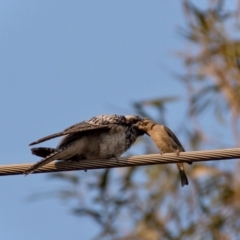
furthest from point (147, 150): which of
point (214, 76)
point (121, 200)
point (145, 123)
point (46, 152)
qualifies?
point (46, 152)

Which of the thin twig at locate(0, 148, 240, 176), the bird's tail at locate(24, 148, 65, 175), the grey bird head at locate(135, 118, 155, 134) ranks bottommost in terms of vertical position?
the thin twig at locate(0, 148, 240, 176)

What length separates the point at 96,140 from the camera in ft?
31.6

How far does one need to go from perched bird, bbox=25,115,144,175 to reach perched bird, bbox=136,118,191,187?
0.45ft

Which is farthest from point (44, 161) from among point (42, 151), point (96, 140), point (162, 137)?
point (162, 137)

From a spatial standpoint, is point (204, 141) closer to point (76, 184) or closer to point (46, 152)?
point (76, 184)

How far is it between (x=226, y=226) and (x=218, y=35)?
2724mm

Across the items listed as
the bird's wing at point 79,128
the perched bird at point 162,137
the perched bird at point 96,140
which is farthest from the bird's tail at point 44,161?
the perched bird at point 162,137

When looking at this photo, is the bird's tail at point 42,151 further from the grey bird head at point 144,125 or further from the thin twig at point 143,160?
the grey bird head at point 144,125

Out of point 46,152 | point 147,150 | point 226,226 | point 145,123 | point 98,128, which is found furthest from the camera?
point 226,226

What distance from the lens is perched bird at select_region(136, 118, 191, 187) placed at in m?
Answer: 10.1

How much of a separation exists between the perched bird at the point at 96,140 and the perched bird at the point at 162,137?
14 cm

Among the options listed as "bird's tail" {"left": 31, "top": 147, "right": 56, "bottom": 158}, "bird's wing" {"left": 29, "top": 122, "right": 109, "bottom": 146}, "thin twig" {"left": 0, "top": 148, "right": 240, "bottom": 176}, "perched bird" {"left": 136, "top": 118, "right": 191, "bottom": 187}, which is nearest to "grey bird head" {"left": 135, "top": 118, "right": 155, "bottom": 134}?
"perched bird" {"left": 136, "top": 118, "right": 191, "bottom": 187}

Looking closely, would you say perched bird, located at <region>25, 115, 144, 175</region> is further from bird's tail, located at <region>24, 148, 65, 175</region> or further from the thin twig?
the thin twig

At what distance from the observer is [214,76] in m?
16.0
